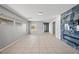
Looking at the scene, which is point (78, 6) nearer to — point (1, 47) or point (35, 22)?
point (1, 47)

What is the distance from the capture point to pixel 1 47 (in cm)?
529

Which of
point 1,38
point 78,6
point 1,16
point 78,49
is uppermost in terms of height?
point 78,6

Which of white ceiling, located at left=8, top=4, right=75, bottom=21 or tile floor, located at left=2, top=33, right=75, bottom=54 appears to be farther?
white ceiling, located at left=8, top=4, right=75, bottom=21

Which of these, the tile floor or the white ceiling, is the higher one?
the white ceiling

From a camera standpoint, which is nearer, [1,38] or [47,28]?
[1,38]

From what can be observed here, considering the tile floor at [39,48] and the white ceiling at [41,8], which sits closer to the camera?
the tile floor at [39,48]

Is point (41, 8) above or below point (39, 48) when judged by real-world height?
above

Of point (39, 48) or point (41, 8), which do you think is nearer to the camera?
point (39, 48)

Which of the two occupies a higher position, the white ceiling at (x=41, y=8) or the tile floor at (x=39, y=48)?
the white ceiling at (x=41, y=8)
